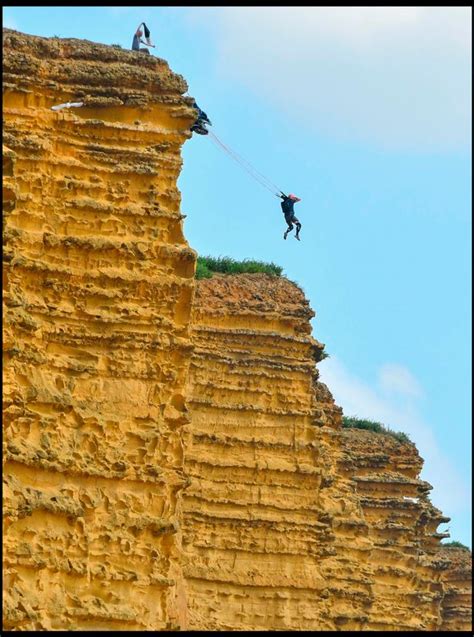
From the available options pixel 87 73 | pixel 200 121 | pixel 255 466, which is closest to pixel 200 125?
pixel 200 121

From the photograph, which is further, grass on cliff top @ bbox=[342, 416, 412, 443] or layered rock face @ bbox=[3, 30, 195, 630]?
grass on cliff top @ bbox=[342, 416, 412, 443]

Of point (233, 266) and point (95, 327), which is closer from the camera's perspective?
point (95, 327)

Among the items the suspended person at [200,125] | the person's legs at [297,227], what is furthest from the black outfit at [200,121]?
the person's legs at [297,227]

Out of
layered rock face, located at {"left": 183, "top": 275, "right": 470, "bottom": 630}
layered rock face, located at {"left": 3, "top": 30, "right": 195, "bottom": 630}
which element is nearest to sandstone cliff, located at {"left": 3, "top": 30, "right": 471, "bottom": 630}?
layered rock face, located at {"left": 3, "top": 30, "right": 195, "bottom": 630}

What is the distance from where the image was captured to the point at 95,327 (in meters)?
23.8

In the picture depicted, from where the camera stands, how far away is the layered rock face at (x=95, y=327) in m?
22.3

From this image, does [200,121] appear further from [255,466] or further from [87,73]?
[255,466]

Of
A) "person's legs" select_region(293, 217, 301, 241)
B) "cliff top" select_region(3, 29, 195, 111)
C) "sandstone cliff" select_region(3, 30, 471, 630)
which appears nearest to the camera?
"sandstone cliff" select_region(3, 30, 471, 630)

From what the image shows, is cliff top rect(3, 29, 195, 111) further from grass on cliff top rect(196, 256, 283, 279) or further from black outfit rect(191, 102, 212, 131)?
grass on cliff top rect(196, 256, 283, 279)

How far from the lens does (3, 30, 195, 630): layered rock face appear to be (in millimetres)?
22266

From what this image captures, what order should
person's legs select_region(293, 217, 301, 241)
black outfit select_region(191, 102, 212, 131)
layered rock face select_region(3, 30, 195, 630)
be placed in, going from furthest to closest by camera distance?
person's legs select_region(293, 217, 301, 241)
black outfit select_region(191, 102, 212, 131)
layered rock face select_region(3, 30, 195, 630)

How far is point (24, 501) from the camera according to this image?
21.6m

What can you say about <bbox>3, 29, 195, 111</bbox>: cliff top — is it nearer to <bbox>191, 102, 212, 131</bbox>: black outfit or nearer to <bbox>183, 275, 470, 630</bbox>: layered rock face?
<bbox>191, 102, 212, 131</bbox>: black outfit

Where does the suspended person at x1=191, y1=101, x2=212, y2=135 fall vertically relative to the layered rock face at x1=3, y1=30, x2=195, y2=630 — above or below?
above
